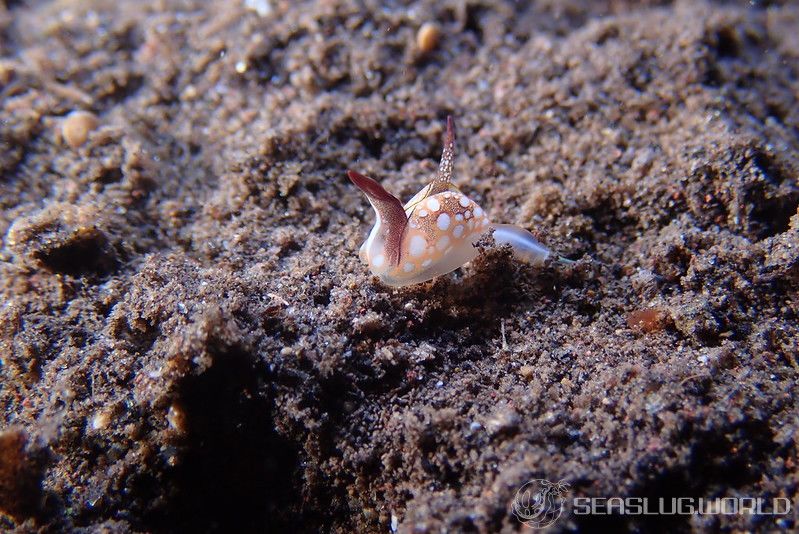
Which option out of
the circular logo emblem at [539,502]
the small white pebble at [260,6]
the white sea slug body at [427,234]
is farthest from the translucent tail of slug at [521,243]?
the small white pebble at [260,6]

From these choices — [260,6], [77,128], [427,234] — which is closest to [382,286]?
[427,234]

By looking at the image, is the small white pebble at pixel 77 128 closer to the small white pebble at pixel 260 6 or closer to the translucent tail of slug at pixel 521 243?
the small white pebble at pixel 260 6

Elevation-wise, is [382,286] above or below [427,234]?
below

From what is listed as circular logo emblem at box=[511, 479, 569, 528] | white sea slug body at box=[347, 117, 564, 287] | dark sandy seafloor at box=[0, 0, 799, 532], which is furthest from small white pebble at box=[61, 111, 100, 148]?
circular logo emblem at box=[511, 479, 569, 528]

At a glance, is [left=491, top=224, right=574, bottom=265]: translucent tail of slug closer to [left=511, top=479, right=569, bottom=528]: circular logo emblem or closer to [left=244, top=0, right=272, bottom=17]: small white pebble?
[left=511, top=479, right=569, bottom=528]: circular logo emblem

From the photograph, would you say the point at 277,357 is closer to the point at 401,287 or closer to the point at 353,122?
the point at 401,287

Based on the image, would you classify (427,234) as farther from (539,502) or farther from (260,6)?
(260,6)
